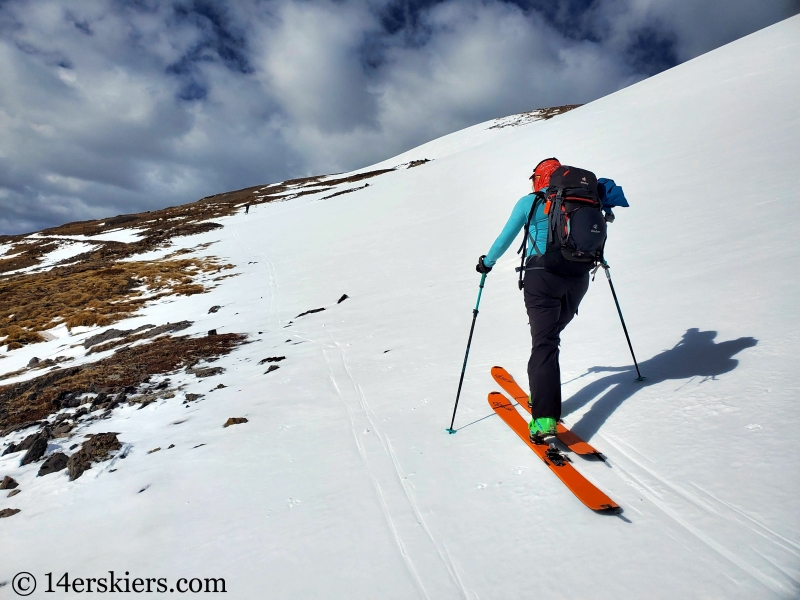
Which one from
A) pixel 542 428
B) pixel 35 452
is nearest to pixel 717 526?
A: pixel 542 428

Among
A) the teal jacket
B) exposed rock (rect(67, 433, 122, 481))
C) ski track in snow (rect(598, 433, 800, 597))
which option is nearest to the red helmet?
the teal jacket

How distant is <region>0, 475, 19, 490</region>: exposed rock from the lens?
438cm

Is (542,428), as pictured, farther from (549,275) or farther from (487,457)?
(549,275)

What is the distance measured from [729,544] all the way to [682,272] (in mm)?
5761

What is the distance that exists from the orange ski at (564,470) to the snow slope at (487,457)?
85mm

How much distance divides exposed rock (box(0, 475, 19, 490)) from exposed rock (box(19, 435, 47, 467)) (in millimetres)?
453

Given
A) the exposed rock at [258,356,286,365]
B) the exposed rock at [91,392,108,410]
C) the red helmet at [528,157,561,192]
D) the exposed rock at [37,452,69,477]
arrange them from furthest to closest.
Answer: the exposed rock at [258,356,286,365] → the exposed rock at [91,392,108,410] → the exposed rock at [37,452,69,477] → the red helmet at [528,157,561,192]

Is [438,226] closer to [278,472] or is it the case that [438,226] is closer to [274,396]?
[274,396]

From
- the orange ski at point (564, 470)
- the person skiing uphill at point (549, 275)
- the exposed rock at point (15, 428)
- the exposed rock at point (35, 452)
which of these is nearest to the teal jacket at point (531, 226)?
the person skiing uphill at point (549, 275)

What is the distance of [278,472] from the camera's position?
13.0 feet

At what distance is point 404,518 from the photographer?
3.08m

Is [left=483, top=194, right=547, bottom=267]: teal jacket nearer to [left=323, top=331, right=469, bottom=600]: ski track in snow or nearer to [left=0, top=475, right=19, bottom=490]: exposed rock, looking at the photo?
[left=323, top=331, right=469, bottom=600]: ski track in snow

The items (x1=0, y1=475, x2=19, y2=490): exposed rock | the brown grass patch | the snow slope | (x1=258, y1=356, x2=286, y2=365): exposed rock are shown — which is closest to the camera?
the snow slope

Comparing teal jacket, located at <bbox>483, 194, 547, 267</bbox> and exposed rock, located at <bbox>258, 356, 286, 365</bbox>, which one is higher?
teal jacket, located at <bbox>483, 194, 547, 267</bbox>
